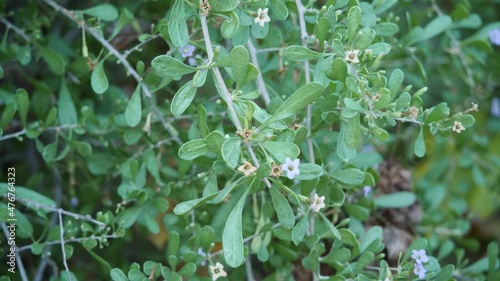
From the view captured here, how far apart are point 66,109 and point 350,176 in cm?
66

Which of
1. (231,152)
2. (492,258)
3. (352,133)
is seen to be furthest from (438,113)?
(492,258)

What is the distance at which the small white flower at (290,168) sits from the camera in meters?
1.01

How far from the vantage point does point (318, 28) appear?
3.84 ft

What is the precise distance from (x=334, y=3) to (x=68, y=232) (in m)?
0.69

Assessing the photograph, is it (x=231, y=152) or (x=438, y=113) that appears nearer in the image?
(x=231, y=152)

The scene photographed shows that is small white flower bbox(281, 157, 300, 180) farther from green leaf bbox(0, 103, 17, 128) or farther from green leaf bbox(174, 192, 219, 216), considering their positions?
green leaf bbox(0, 103, 17, 128)

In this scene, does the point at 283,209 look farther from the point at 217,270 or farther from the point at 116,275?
the point at 116,275

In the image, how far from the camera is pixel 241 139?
1.03 meters

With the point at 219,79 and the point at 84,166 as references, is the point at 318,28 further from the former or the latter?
the point at 84,166

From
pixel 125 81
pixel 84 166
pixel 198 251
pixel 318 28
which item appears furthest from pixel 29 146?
pixel 318 28

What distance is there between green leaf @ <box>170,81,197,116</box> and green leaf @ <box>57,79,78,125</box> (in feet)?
1.49

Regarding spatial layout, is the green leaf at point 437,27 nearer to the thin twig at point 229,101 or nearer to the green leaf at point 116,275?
the thin twig at point 229,101

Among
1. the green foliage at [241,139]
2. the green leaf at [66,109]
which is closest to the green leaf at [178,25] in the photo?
the green foliage at [241,139]

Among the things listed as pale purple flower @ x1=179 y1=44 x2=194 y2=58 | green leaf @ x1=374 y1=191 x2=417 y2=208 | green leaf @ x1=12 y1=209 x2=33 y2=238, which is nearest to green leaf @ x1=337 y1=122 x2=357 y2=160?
pale purple flower @ x1=179 y1=44 x2=194 y2=58
